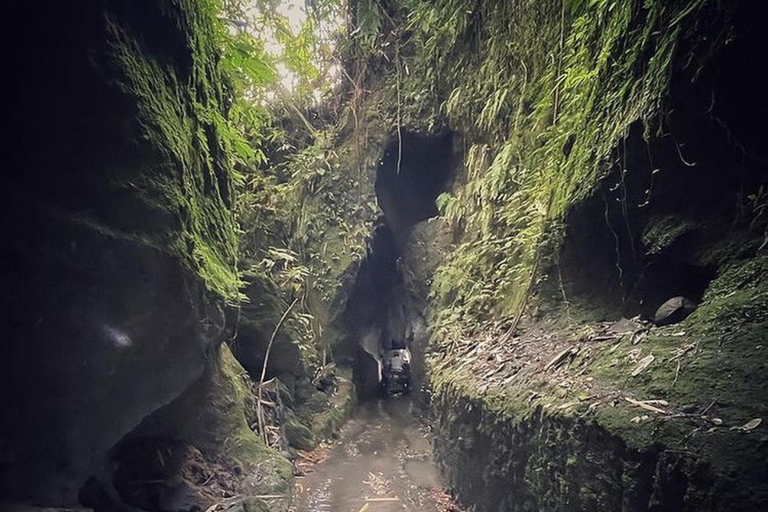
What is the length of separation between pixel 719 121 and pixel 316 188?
1014 cm

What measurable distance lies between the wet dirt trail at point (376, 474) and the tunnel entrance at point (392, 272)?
238 centimetres

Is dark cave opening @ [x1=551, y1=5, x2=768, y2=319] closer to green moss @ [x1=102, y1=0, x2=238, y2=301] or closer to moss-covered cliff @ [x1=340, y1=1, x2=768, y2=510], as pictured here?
moss-covered cliff @ [x1=340, y1=1, x2=768, y2=510]

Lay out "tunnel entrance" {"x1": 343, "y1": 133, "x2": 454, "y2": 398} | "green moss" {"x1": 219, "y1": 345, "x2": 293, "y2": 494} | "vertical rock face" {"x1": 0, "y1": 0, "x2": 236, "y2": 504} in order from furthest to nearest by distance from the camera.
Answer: "tunnel entrance" {"x1": 343, "y1": 133, "x2": 454, "y2": 398}
"green moss" {"x1": 219, "y1": 345, "x2": 293, "y2": 494}
"vertical rock face" {"x1": 0, "y1": 0, "x2": 236, "y2": 504}

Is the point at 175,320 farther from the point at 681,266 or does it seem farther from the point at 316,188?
the point at 316,188

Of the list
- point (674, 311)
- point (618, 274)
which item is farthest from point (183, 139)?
point (674, 311)

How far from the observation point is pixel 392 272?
1566 cm

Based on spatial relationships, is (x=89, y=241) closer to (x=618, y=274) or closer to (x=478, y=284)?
(x=618, y=274)

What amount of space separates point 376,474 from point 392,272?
869cm

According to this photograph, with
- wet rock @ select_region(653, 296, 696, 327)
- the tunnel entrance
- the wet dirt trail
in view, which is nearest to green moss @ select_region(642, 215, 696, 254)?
wet rock @ select_region(653, 296, 696, 327)

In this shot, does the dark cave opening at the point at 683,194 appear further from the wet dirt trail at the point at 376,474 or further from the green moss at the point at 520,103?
the wet dirt trail at the point at 376,474

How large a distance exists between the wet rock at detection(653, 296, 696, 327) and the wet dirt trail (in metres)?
3.78

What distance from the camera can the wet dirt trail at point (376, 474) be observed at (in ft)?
20.1

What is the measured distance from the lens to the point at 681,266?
3.66 meters

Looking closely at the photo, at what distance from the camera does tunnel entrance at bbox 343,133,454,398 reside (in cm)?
1212
